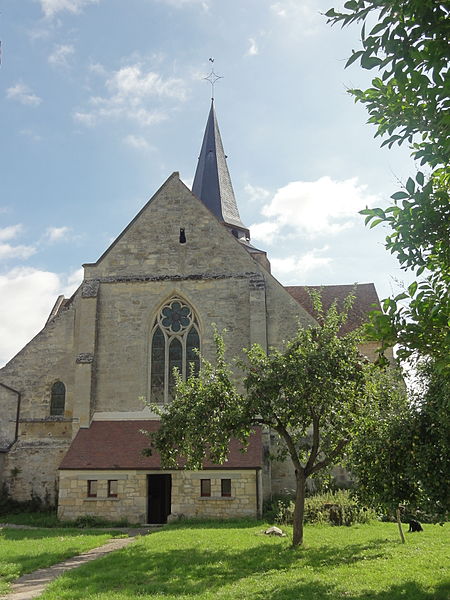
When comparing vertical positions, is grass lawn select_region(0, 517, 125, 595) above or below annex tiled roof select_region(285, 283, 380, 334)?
below

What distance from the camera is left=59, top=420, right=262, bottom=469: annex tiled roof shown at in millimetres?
20453

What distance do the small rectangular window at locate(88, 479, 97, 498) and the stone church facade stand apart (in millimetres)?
1142

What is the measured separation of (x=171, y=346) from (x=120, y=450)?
16.2 feet

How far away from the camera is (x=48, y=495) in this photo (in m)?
23.3

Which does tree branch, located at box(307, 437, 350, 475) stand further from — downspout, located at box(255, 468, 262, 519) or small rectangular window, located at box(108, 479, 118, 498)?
small rectangular window, located at box(108, 479, 118, 498)

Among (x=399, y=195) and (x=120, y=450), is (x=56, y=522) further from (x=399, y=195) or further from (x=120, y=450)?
(x=399, y=195)

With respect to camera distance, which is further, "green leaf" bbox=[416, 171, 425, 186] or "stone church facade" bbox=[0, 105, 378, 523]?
"stone church facade" bbox=[0, 105, 378, 523]

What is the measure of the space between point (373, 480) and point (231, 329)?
1341cm

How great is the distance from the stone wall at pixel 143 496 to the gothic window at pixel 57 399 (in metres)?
4.44

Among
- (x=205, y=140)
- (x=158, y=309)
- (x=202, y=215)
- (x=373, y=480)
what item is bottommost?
(x=373, y=480)

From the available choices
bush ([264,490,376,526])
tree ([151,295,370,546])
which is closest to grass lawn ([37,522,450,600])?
tree ([151,295,370,546])

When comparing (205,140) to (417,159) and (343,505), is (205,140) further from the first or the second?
(417,159)

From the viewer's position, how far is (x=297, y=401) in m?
13.9

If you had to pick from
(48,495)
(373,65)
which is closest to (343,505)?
(48,495)
